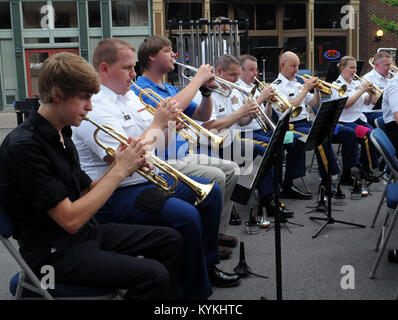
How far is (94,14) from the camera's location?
56.7ft

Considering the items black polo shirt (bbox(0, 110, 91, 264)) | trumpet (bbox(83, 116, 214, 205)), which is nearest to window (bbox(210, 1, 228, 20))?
trumpet (bbox(83, 116, 214, 205))

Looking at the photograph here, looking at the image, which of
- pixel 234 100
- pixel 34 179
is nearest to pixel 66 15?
pixel 234 100

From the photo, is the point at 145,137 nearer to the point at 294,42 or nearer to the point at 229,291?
the point at 229,291

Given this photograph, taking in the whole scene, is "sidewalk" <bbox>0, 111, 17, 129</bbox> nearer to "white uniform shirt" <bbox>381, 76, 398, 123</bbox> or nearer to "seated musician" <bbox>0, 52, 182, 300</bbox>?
"white uniform shirt" <bbox>381, 76, 398, 123</bbox>

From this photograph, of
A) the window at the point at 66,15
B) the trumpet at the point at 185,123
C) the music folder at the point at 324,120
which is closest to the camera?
the trumpet at the point at 185,123

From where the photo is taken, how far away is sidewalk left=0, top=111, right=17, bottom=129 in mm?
13086

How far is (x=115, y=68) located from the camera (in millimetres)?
2902

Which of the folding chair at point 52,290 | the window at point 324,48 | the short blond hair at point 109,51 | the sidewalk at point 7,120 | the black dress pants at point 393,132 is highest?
the window at point 324,48

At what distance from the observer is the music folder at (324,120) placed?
3928 mm

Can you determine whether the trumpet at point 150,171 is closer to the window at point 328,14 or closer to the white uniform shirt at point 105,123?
the white uniform shirt at point 105,123

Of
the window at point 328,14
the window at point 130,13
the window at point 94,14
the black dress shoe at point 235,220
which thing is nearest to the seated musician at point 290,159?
the black dress shoe at point 235,220

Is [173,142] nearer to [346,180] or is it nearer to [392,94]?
[392,94]

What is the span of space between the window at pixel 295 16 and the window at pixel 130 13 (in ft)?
18.9
